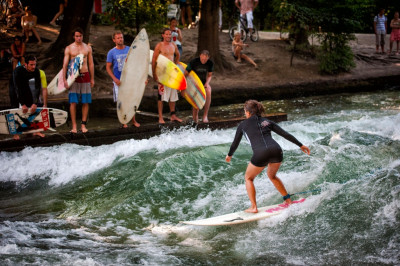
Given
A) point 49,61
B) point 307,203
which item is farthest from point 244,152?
point 49,61

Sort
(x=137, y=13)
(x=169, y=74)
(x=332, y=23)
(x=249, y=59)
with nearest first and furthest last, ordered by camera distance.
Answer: (x=169, y=74)
(x=137, y=13)
(x=332, y=23)
(x=249, y=59)

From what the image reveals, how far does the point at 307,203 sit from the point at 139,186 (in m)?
2.61

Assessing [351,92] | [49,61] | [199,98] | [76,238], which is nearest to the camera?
[76,238]

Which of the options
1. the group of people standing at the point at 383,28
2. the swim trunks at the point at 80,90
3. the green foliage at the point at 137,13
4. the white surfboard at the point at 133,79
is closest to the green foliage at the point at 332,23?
the group of people standing at the point at 383,28

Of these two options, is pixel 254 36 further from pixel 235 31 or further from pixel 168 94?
pixel 168 94

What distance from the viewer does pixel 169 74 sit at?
31.3ft

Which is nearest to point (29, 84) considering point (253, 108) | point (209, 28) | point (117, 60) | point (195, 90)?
point (117, 60)

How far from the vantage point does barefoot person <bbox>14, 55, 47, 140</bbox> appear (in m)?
8.49

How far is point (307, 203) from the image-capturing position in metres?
6.38

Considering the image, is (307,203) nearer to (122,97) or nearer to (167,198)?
(167,198)

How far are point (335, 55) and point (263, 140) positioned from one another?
10.8m

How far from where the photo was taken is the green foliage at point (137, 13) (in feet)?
51.5

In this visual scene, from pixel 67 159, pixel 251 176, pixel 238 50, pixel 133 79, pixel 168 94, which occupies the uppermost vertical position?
pixel 238 50

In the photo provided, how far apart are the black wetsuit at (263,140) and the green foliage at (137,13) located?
10494 millimetres
